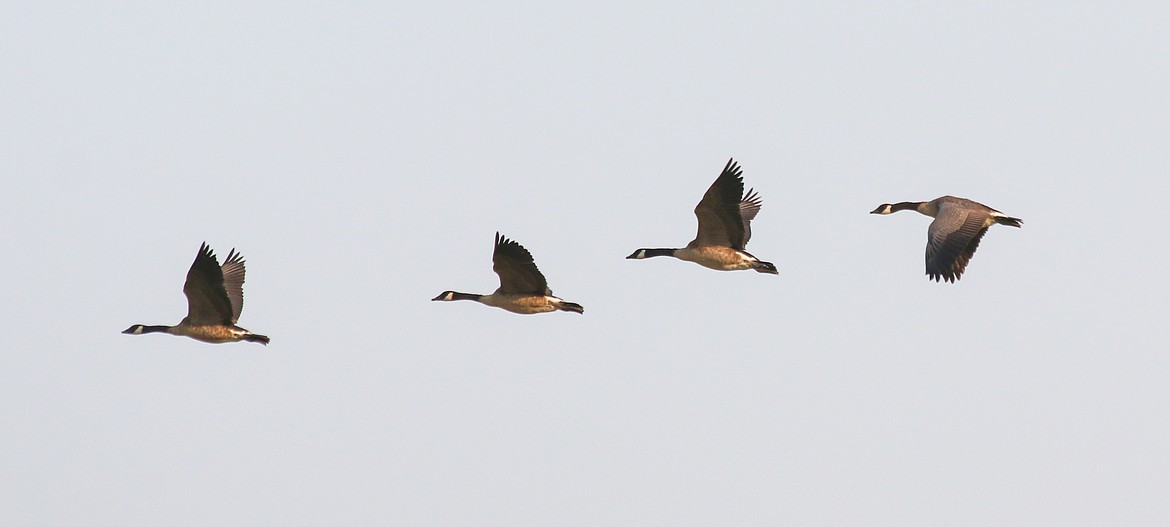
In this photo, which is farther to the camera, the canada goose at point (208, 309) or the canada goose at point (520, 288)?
the canada goose at point (208, 309)

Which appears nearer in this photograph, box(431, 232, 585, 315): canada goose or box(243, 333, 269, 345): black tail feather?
box(431, 232, 585, 315): canada goose

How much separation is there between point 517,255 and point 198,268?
5.12 m

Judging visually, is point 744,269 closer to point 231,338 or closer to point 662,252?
point 662,252

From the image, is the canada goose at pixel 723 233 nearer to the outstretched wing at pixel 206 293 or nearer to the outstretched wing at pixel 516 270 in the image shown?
the outstretched wing at pixel 516 270

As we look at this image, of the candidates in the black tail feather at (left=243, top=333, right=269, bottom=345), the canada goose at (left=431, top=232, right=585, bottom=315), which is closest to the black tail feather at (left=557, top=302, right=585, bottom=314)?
the canada goose at (left=431, top=232, right=585, bottom=315)

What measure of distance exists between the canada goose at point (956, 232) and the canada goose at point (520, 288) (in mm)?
5669

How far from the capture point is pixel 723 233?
992 inches

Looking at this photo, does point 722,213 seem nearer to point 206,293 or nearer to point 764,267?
point 764,267

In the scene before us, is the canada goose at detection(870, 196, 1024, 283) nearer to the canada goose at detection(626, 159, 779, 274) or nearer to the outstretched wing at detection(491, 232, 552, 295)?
the canada goose at detection(626, 159, 779, 274)

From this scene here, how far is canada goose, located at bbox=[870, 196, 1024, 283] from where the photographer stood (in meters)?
25.4

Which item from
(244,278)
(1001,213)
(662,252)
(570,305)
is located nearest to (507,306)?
(570,305)

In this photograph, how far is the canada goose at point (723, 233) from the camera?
80.0ft

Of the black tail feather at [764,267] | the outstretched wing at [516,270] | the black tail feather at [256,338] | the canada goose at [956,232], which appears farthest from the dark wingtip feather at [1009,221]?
the black tail feather at [256,338]

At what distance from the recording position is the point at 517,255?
24094 millimetres
